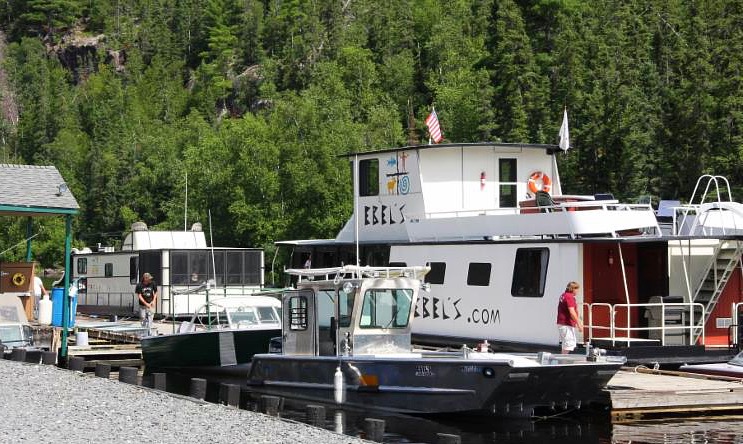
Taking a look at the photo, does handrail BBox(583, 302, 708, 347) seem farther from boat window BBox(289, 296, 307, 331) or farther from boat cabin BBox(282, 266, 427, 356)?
boat window BBox(289, 296, 307, 331)

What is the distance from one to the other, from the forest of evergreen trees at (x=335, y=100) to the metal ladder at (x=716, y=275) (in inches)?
1039

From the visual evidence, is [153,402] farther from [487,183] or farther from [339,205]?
[339,205]

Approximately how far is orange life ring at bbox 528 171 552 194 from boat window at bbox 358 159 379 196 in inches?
160

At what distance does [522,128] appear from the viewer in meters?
73.5

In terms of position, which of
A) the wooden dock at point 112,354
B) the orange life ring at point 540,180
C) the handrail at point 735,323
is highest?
the orange life ring at point 540,180

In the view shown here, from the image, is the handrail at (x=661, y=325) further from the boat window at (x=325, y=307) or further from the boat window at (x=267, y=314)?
the boat window at (x=267, y=314)

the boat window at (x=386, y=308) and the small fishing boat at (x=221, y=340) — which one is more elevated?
the boat window at (x=386, y=308)

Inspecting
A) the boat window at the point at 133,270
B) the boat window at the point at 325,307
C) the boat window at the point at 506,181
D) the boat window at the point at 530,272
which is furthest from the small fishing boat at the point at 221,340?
the boat window at the point at 133,270

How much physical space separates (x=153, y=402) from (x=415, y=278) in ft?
17.5

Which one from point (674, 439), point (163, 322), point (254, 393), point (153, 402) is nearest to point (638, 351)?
point (674, 439)

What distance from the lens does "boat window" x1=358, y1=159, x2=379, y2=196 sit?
31.1m

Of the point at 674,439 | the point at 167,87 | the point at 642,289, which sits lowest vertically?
the point at 674,439

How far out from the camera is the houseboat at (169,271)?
131ft

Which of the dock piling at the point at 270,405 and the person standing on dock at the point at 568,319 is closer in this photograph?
the dock piling at the point at 270,405
